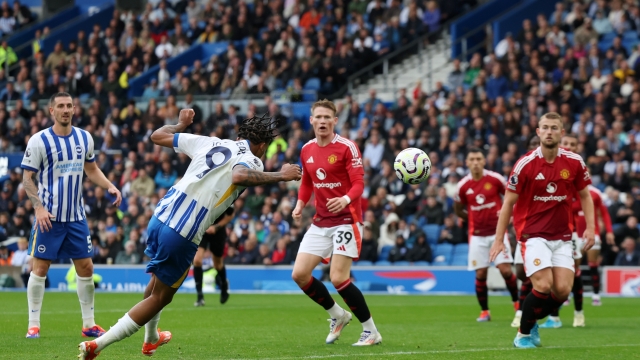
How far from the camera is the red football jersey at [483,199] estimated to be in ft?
47.4

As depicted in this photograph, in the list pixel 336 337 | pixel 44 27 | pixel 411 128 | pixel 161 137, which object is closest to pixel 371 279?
pixel 411 128

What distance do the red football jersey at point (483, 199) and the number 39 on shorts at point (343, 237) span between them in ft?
14.1

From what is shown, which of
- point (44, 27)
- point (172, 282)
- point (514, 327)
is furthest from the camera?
point (44, 27)

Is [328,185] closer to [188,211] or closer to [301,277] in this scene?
[301,277]

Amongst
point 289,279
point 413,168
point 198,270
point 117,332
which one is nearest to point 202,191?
point 117,332

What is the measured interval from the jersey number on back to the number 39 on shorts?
9.57 ft

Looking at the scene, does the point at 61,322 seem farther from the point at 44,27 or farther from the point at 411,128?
the point at 44,27

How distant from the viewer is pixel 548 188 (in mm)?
10203

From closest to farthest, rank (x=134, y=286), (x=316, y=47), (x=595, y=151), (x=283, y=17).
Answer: (x=595, y=151)
(x=134, y=286)
(x=316, y=47)
(x=283, y=17)

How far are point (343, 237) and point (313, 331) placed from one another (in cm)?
211

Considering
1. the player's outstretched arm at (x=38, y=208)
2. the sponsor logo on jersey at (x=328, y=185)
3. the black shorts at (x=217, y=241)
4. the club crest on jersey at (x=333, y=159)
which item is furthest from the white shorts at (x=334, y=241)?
the black shorts at (x=217, y=241)

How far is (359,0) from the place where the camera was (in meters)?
30.2

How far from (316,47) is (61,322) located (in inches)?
673

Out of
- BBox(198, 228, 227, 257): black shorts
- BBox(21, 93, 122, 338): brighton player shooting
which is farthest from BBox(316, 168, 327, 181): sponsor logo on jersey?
BBox(198, 228, 227, 257): black shorts
